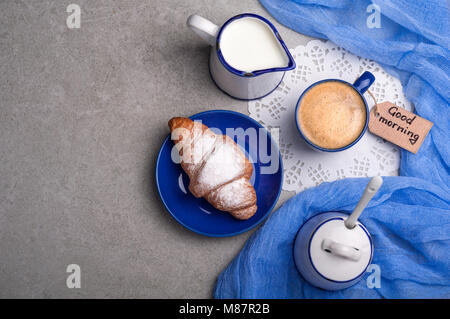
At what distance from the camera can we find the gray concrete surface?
0.92 m

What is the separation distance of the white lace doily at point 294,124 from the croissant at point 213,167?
14 cm

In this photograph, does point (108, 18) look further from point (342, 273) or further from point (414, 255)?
point (414, 255)

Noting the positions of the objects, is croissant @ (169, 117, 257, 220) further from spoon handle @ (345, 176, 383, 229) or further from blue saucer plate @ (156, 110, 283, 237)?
spoon handle @ (345, 176, 383, 229)

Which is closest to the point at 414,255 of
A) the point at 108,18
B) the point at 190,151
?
the point at 190,151

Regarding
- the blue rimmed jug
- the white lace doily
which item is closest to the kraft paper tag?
the white lace doily

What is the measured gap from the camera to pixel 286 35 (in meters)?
0.94

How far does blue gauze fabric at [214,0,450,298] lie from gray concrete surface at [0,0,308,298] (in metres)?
0.07

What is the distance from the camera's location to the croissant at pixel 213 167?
2.69 ft

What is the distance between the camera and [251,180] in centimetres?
89

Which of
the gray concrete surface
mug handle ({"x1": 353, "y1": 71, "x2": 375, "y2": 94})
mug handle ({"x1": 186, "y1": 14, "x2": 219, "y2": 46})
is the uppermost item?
mug handle ({"x1": 186, "y1": 14, "x2": 219, "y2": 46})

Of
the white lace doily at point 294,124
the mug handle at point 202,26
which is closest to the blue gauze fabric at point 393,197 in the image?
the white lace doily at point 294,124

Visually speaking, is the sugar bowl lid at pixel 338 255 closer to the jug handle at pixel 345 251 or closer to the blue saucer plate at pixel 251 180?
the jug handle at pixel 345 251

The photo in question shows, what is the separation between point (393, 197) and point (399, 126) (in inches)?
7.2
